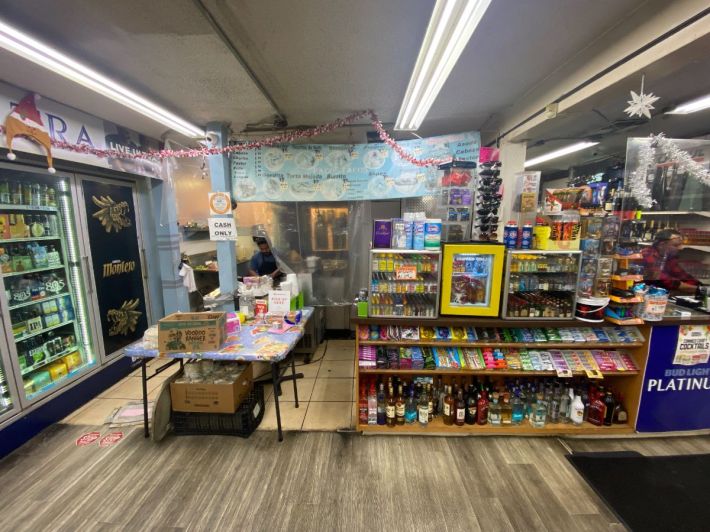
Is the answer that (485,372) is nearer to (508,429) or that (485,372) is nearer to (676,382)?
(508,429)

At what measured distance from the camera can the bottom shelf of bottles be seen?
7.77 feet

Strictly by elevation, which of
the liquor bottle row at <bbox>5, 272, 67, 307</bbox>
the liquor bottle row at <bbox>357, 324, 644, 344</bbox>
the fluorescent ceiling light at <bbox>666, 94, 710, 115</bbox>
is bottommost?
the liquor bottle row at <bbox>357, 324, 644, 344</bbox>

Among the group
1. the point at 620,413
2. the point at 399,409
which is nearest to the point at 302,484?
the point at 399,409

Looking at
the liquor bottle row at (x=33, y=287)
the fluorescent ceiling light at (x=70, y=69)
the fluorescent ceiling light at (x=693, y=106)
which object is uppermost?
the fluorescent ceiling light at (x=693, y=106)

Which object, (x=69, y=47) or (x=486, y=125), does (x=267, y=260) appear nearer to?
(x=69, y=47)

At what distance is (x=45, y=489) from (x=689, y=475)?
4.66 m

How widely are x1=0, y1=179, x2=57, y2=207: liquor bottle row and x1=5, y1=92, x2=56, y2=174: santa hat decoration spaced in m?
0.41

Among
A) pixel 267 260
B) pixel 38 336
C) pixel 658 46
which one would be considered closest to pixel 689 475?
pixel 658 46

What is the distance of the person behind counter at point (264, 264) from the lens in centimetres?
379

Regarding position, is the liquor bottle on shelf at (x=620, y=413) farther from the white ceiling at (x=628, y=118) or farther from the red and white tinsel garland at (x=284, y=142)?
the red and white tinsel garland at (x=284, y=142)

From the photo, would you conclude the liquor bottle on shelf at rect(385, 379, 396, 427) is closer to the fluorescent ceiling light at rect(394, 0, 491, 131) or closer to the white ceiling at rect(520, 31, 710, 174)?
the fluorescent ceiling light at rect(394, 0, 491, 131)

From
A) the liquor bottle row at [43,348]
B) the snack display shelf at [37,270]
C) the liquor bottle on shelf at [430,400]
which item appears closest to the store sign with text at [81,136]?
Result: the snack display shelf at [37,270]

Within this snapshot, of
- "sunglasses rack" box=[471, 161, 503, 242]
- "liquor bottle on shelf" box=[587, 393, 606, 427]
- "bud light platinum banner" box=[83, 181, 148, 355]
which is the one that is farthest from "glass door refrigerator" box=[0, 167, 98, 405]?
"liquor bottle on shelf" box=[587, 393, 606, 427]

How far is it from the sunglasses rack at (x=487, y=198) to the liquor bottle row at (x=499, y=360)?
3.40 ft
